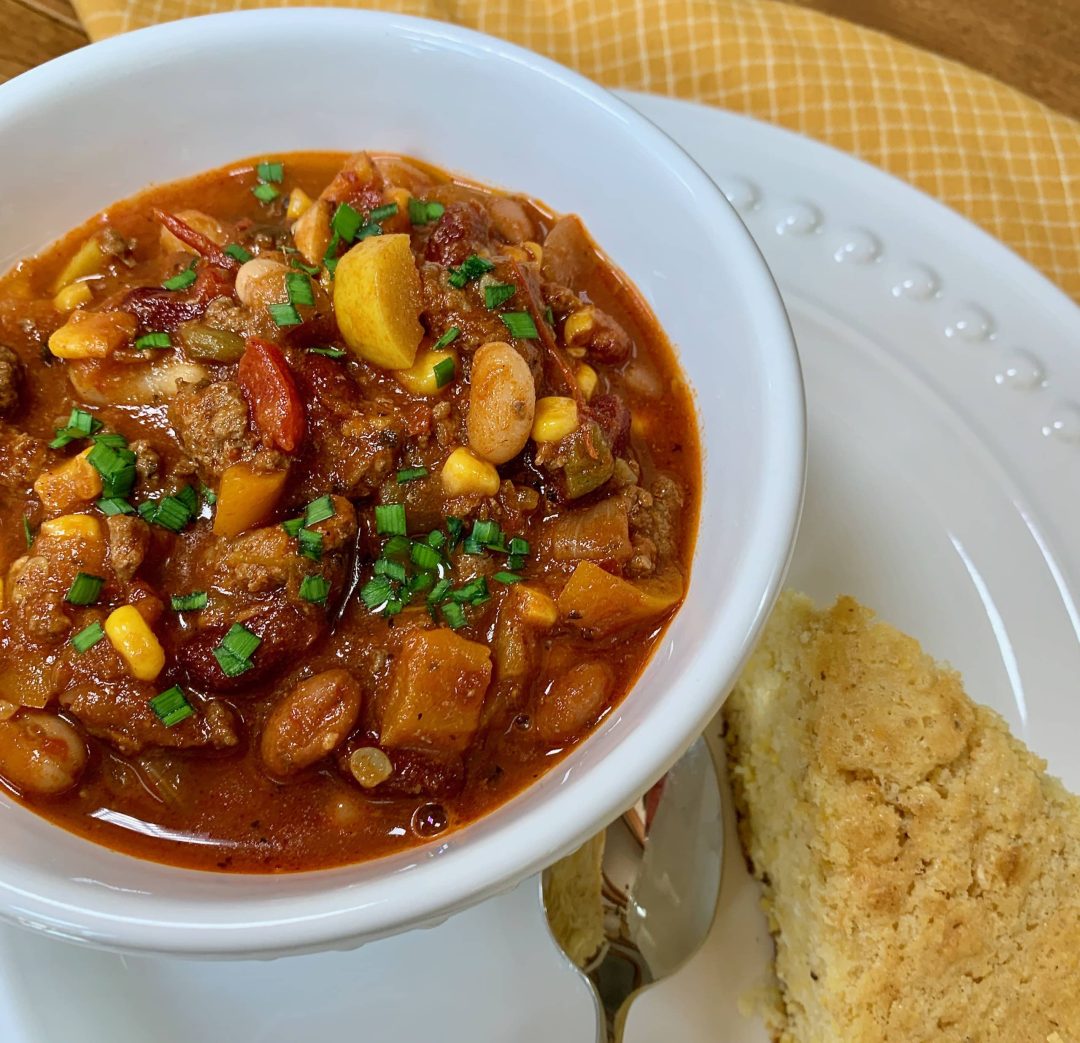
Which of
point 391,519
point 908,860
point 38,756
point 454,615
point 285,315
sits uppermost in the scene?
point 285,315

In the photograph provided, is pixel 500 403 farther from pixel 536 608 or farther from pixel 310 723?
pixel 310 723

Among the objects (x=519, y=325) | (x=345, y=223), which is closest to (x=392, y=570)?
(x=519, y=325)

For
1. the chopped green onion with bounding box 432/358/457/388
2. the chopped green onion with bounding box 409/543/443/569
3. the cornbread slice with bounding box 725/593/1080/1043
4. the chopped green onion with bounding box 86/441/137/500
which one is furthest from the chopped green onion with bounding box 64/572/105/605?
the cornbread slice with bounding box 725/593/1080/1043

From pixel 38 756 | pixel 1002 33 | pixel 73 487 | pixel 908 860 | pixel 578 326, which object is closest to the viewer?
pixel 38 756

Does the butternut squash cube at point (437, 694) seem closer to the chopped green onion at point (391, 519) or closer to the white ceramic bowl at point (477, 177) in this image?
the white ceramic bowl at point (477, 177)

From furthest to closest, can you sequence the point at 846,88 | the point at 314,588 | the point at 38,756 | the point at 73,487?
the point at 846,88, the point at 73,487, the point at 314,588, the point at 38,756

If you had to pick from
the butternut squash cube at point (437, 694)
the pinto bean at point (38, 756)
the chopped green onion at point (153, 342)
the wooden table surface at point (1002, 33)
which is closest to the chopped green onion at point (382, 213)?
the chopped green onion at point (153, 342)

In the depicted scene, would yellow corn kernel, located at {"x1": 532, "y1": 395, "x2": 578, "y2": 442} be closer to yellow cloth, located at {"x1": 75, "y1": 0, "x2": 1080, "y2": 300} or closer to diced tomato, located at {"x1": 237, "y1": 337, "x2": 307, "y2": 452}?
diced tomato, located at {"x1": 237, "y1": 337, "x2": 307, "y2": 452}
